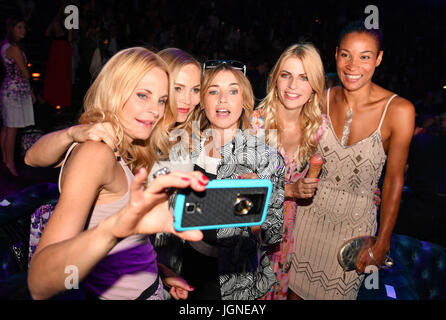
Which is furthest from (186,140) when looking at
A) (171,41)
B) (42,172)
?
(171,41)

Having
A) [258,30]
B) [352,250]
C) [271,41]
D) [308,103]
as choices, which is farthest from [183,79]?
[258,30]

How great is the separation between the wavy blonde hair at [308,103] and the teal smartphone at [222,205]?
1278mm

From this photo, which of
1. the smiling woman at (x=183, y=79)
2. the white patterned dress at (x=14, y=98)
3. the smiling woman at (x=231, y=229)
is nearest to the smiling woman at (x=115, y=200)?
the smiling woman at (x=183, y=79)

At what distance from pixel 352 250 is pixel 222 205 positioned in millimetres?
1491

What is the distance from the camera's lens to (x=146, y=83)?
1496 millimetres

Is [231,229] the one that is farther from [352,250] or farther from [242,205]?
[242,205]

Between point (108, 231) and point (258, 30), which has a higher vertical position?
point (258, 30)

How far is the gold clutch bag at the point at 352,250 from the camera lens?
2105 mm

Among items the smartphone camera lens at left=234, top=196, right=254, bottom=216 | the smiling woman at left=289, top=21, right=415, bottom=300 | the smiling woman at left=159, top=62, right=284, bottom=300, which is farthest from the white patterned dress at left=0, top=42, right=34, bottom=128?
the smartphone camera lens at left=234, top=196, right=254, bottom=216

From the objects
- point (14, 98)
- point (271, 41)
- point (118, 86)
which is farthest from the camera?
point (271, 41)

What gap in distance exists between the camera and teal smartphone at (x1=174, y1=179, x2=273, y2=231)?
0.93m

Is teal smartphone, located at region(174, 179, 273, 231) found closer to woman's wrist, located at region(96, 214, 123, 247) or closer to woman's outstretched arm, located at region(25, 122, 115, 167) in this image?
woman's wrist, located at region(96, 214, 123, 247)

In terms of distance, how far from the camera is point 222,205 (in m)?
0.98
